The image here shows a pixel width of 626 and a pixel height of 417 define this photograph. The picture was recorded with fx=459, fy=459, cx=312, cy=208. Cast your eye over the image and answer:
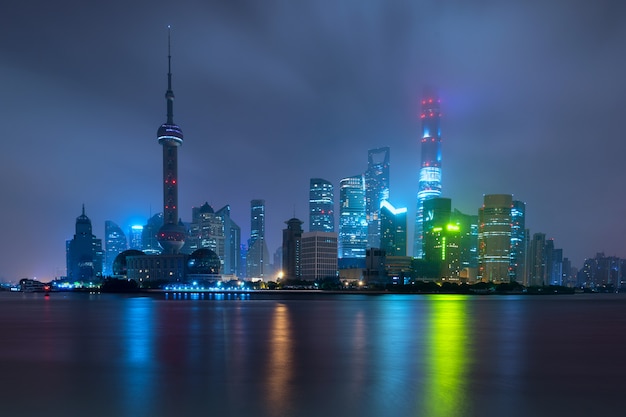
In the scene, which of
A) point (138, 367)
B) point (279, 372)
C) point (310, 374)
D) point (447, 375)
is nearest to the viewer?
point (310, 374)

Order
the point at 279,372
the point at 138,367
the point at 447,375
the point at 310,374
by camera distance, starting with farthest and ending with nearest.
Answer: the point at 138,367 < the point at 279,372 < the point at 447,375 < the point at 310,374

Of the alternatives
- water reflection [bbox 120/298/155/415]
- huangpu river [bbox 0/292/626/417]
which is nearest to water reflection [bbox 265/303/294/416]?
huangpu river [bbox 0/292/626/417]

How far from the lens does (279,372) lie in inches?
1305

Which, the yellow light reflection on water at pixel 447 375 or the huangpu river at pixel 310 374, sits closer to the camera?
the yellow light reflection on water at pixel 447 375

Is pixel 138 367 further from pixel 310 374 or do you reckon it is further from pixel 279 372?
pixel 310 374

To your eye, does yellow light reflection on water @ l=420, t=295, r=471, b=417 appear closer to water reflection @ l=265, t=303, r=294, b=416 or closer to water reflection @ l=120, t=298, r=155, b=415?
water reflection @ l=265, t=303, r=294, b=416

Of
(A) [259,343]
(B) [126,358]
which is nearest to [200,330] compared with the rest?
(A) [259,343]

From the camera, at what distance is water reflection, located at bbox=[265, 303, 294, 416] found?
24250 mm

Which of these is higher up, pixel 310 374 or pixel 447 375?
pixel 310 374

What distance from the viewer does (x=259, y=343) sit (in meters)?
48.8

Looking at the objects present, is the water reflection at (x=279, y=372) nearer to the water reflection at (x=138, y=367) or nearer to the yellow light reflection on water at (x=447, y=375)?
the water reflection at (x=138, y=367)

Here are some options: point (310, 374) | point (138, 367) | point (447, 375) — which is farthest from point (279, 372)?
point (447, 375)

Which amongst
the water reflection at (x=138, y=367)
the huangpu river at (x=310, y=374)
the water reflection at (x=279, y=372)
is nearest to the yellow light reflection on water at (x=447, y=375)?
the huangpu river at (x=310, y=374)

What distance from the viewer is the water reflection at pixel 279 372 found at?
955 inches
